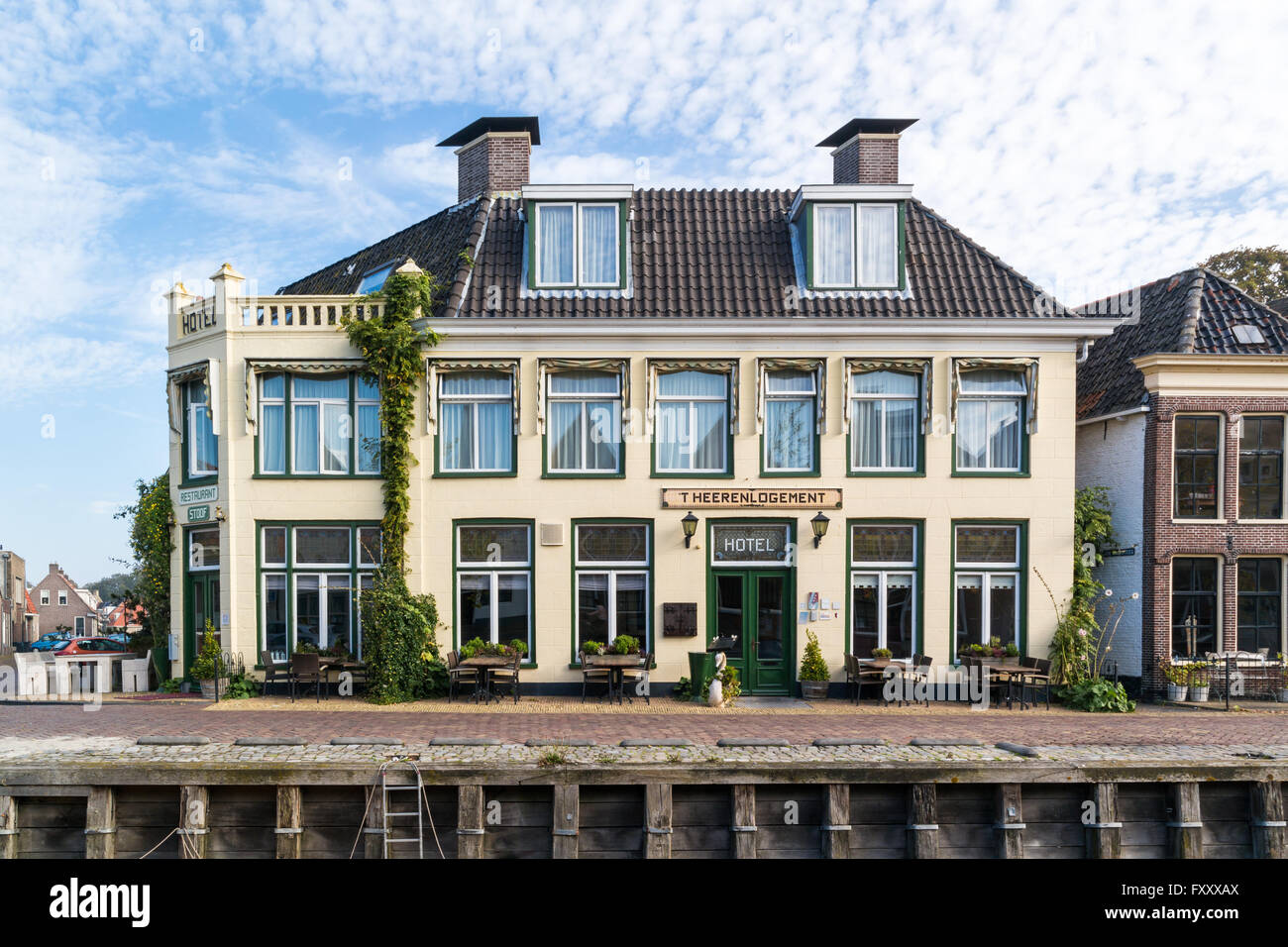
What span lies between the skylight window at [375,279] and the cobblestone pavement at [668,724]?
368 inches

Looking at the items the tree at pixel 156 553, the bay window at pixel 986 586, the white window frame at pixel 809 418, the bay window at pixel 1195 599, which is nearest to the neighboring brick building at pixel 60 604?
the tree at pixel 156 553

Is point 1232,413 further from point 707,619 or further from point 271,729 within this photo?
point 271,729

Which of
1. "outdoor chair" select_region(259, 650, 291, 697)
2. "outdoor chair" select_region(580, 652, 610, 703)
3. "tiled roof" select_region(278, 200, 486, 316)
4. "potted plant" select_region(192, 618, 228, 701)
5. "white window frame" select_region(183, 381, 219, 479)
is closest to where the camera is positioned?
"outdoor chair" select_region(580, 652, 610, 703)

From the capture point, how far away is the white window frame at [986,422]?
→ 53.1 feet

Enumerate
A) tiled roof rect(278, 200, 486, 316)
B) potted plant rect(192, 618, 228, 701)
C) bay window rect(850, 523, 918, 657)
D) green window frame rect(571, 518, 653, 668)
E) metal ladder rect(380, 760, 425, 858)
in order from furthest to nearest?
tiled roof rect(278, 200, 486, 316) < bay window rect(850, 523, 918, 657) < green window frame rect(571, 518, 653, 668) < potted plant rect(192, 618, 228, 701) < metal ladder rect(380, 760, 425, 858)

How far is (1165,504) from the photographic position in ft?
52.6

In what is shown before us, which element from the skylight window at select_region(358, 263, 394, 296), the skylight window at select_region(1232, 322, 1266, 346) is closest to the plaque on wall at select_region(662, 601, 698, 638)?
the skylight window at select_region(358, 263, 394, 296)

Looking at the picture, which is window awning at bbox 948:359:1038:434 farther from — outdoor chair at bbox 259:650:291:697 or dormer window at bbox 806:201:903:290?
outdoor chair at bbox 259:650:291:697

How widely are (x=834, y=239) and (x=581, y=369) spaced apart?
565 centimetres

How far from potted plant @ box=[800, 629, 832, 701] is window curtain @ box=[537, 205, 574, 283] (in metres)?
8.42

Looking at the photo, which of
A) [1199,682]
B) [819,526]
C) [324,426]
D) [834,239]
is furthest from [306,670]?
[1199,682]

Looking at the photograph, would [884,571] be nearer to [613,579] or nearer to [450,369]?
[613,579]

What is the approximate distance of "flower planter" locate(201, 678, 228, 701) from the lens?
621 inches
